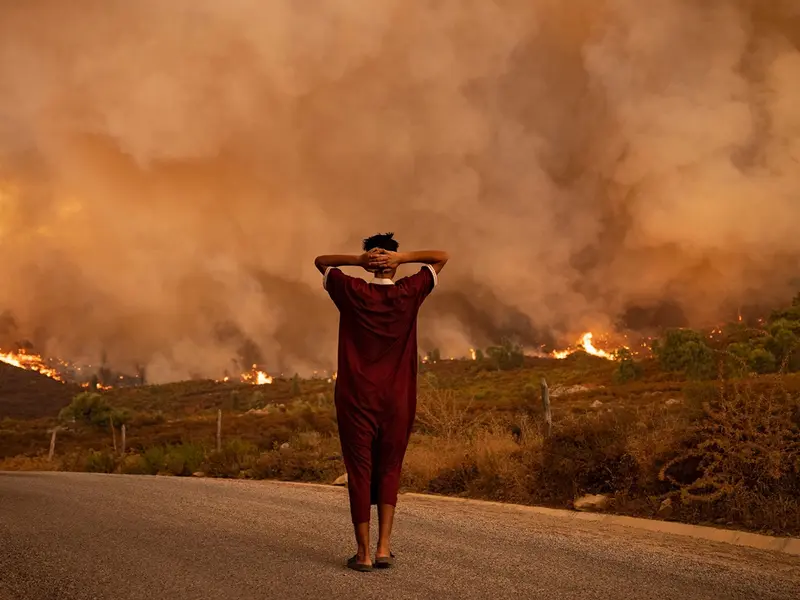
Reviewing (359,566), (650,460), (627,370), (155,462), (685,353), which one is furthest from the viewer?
(627,370)

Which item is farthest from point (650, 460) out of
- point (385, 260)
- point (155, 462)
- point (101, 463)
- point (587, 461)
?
point (101, 463)

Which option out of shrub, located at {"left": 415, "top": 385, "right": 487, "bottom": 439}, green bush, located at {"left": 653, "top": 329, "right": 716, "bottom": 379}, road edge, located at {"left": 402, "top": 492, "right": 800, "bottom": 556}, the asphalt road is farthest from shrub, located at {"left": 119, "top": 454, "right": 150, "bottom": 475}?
green bush, located at {"left": 653, "top": 329, "right": 716, "bottom": 379}

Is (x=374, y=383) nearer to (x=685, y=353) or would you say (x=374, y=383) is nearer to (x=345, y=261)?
(x=345, y=261)

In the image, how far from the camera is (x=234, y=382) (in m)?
190

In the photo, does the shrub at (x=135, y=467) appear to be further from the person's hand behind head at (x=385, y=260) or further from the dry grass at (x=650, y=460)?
the person's hand behind head at (x=385, y=260)

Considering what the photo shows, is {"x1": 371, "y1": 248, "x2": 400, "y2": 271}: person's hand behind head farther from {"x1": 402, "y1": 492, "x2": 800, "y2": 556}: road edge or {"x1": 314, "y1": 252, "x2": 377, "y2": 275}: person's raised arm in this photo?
{"x1": 402, "y1": 492, "x2": 800, "y2": 556}: road edge

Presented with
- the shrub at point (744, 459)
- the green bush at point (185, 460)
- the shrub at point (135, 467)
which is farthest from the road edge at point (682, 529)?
the shrub at point (135, 467)

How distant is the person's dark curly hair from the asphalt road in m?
2.35

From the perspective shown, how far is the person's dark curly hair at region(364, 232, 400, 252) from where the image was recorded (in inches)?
197

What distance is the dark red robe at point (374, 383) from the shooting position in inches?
186

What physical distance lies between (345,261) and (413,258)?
0.52 meters

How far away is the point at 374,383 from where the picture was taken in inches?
187

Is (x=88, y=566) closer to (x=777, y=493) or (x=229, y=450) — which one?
(x=777, y=493)

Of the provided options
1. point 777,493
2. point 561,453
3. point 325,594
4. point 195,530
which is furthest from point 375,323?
point 561,453
